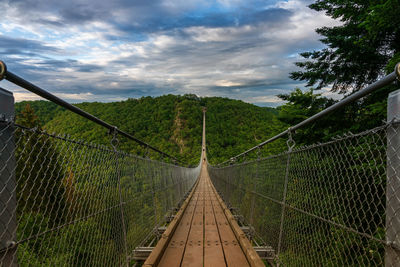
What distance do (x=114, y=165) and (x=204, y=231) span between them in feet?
7.26

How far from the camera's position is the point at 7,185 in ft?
3.71

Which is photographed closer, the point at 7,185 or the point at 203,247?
the point at 7,185

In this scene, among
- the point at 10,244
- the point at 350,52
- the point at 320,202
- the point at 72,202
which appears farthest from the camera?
the point at 350,52

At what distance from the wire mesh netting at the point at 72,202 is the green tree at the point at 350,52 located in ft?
20.8

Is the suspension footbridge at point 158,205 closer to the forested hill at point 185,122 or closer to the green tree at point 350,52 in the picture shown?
the green tree at point 350,52

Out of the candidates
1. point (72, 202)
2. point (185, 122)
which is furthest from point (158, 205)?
point (185, 122)

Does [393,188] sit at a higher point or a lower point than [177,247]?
higher

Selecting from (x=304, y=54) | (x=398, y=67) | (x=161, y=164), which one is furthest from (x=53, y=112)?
(x=398, y=67)

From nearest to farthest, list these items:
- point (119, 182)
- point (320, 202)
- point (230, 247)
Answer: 1. point (320, 202)
2. point (119, 182)
3. point (230, 247)

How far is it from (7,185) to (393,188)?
1.49 m

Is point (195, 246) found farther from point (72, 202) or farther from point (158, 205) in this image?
point (72, 202)

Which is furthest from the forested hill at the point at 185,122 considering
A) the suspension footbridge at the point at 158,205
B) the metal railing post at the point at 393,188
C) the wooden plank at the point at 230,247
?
the metal railing post at the point at 393,188

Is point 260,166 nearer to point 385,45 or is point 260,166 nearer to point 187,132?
point 385,45

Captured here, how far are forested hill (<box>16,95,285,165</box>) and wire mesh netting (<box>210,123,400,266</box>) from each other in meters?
38.1
